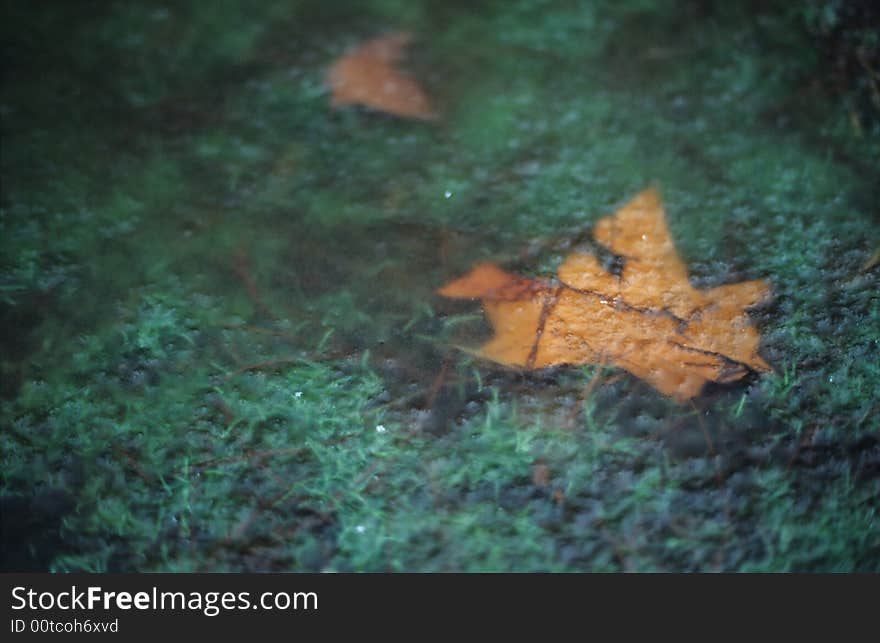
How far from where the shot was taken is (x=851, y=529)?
3.73 ft

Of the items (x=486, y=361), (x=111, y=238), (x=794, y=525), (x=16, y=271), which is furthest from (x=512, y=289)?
(x=16, y=271)

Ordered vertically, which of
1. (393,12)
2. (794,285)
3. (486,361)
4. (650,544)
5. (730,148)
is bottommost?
(650,544)

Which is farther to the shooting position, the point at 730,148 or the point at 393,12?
the point at 393,12

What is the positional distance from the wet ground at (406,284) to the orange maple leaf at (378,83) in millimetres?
29

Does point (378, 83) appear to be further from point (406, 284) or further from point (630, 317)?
point (630, 317)

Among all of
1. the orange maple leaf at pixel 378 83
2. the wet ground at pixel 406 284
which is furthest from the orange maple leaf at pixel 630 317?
the orange maple leaf at pixel 378 83

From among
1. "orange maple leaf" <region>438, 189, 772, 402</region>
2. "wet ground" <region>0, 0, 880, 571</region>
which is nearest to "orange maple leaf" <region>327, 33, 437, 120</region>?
"wet ground" <region>0, 0, 880, 571</region>

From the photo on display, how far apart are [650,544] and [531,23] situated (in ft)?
3.52

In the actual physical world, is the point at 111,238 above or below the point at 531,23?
below

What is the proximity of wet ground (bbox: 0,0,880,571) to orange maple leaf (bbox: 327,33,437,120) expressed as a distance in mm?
29

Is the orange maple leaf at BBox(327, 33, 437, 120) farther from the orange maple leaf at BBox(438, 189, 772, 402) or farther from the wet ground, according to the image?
the orange maple leaf at BBox(438, 189, 772, 402)

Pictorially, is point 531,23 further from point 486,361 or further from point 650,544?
point 650,544

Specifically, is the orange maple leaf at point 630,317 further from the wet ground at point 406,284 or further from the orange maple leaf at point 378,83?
the orange maple leaf at point 378,83

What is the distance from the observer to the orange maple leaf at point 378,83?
58.9 inches
